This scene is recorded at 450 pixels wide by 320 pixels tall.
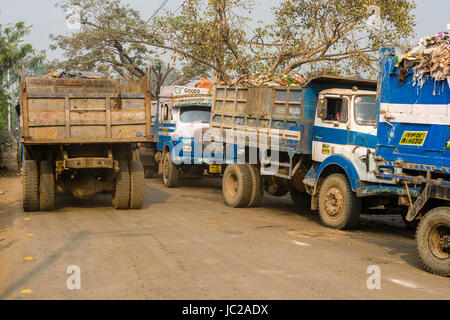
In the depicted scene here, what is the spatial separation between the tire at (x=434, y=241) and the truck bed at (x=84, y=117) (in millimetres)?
5869

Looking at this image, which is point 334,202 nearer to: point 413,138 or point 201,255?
point 413,138

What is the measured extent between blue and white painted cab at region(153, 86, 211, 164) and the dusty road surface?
3912 mm

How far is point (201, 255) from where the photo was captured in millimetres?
7582

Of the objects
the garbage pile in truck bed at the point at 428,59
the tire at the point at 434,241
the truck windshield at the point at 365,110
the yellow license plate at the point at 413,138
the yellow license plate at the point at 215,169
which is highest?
the garbage pile in truck bed at the point at 428,59

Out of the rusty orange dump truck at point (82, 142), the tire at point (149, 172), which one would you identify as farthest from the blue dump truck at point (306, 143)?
the tire at point (149, 172)

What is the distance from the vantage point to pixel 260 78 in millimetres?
14203

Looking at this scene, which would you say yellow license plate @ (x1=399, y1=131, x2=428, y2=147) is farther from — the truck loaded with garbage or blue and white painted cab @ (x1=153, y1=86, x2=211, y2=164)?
blue and white painted cab @ (x1=153, y1=86, x2=211, y2=164)

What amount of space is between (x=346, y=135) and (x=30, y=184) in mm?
6186

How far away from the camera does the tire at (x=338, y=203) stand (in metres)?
9.91

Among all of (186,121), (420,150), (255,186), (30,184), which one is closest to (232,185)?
(255,186)

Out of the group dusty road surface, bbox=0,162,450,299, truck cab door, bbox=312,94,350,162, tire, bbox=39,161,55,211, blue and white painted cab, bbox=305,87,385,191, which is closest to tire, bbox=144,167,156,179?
dusty road surface, bbox=0,162,450,299

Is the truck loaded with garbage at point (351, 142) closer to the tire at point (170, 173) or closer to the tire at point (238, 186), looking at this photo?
the tire at point (238, 186)

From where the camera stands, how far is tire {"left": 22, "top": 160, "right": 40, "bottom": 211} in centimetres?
1115
